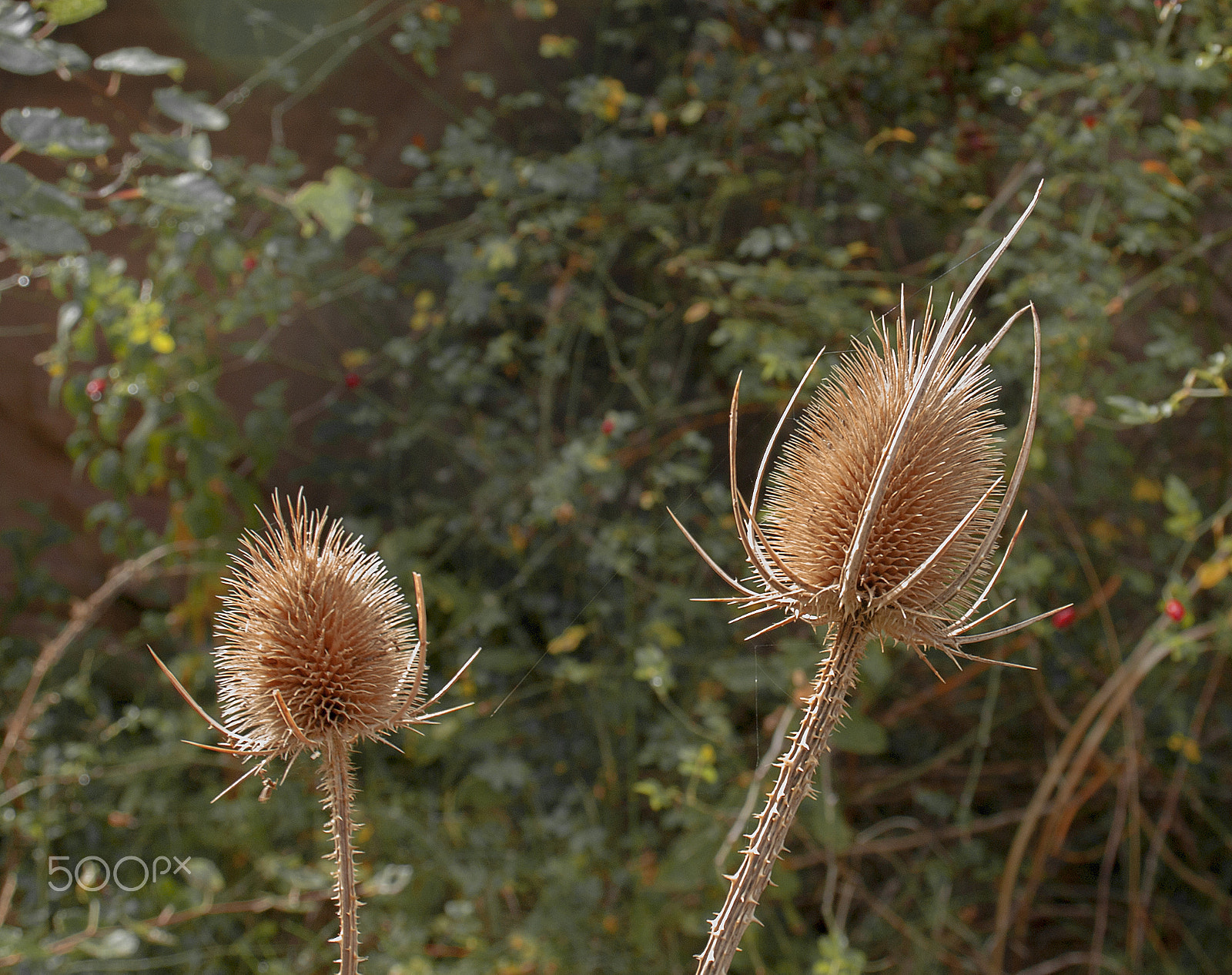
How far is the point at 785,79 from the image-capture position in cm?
181

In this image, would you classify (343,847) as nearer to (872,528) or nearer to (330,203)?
(872,528)

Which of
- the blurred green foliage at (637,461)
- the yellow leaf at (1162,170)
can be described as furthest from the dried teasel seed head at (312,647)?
the yellow leaf at (1162,170)

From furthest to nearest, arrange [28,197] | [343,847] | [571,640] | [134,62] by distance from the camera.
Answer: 1. [571,640]
2. [134,62]
3. [28,197]
4. [343,847]

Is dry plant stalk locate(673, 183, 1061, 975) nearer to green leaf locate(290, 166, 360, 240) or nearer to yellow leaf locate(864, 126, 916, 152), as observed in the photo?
green leaf locate(290, 166, 360, 240)

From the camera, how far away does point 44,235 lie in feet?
2.19

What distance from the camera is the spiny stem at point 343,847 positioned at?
0.34 meters

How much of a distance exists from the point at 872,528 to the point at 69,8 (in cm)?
72

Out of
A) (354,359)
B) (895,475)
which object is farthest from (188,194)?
(354,359)

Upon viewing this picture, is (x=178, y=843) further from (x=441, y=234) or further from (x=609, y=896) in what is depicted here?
(x=441, y=234)

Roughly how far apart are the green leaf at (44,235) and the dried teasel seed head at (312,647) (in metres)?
0.41

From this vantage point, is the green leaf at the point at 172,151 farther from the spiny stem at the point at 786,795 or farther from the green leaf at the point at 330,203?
the spiny stem at the point at 786,795

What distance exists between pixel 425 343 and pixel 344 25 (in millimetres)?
649

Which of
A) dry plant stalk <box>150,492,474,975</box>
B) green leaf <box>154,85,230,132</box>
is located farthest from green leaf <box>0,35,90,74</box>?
dry plant stalk <box>150,492,474,975</box>

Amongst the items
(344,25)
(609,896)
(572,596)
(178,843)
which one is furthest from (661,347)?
(178,843)
